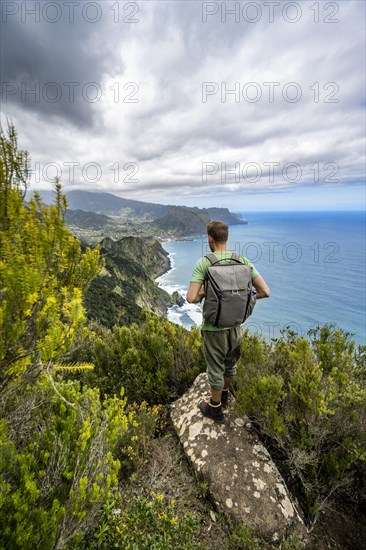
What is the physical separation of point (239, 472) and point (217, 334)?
1.74 m

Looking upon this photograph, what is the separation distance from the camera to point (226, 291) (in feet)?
10.2

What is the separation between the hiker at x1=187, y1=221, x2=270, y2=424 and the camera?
10.5 ft

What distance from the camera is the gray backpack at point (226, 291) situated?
10.2 ft

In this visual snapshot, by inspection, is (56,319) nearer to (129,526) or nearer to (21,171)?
(21,171)

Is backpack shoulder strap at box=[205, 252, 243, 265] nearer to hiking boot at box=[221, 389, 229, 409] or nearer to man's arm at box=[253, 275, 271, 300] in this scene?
man's arm at box=[253, 275, 271, 300]

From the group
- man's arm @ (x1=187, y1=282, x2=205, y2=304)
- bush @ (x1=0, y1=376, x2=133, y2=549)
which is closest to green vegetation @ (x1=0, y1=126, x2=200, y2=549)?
bush @ (x1=0, y1=376, x2=133, y2=549)

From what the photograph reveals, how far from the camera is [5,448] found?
2.11 m

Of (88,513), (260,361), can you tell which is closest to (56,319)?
(88,513)

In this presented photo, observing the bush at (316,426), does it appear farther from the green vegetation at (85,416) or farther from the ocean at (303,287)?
the ocean at (303,287)

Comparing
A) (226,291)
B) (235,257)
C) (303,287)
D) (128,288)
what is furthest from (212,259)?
(303,287)

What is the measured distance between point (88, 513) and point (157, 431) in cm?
214

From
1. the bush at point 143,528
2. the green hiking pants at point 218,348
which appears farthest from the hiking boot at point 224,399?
the bush at point 143,528

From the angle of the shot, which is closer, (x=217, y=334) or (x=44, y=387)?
(x=44, y=387)

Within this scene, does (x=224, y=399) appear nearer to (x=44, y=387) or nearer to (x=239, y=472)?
(x=239, y=472)
